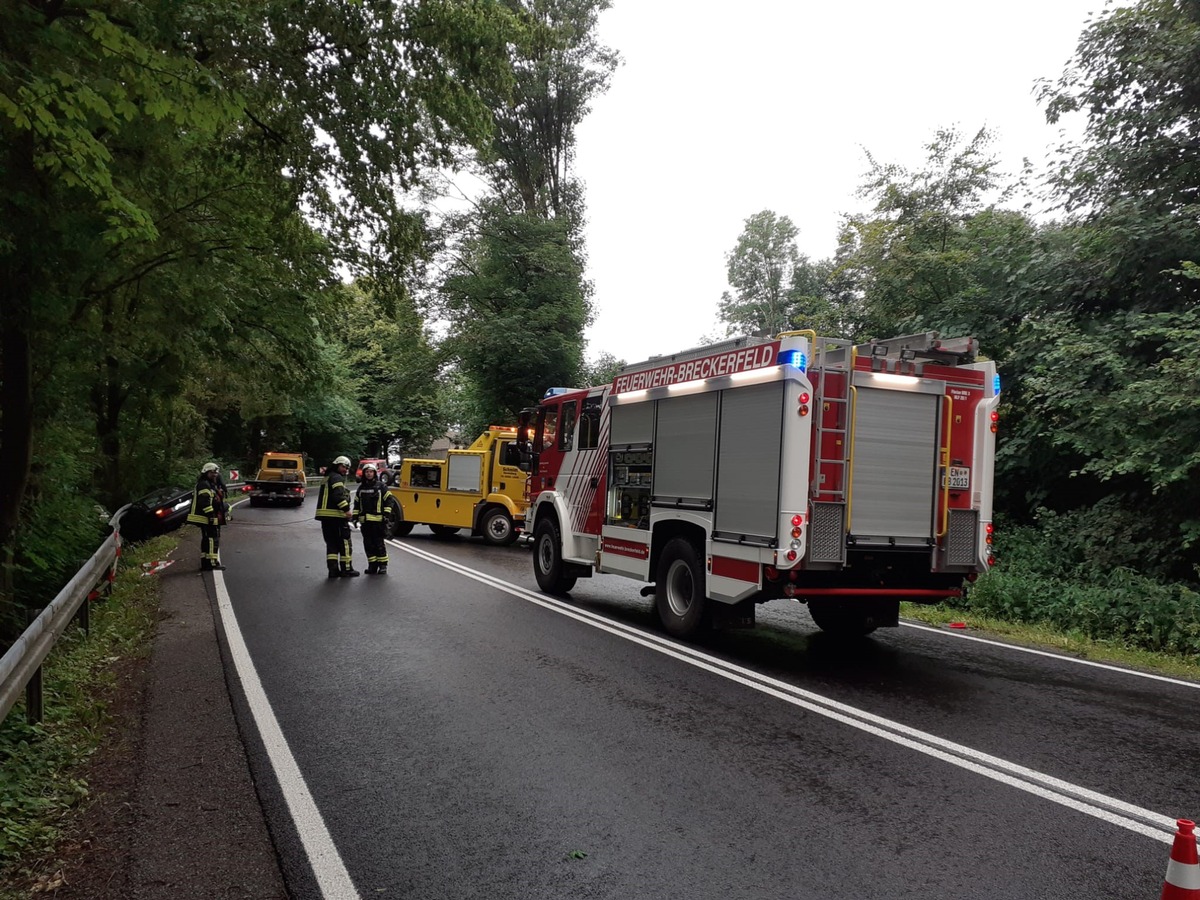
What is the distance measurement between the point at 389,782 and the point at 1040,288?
1253cm

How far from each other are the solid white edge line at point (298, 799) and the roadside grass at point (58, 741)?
942 mm

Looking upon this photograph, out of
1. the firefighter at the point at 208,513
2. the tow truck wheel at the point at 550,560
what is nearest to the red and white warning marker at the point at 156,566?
the firefighter at the point at 208,513

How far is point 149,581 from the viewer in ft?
39.9

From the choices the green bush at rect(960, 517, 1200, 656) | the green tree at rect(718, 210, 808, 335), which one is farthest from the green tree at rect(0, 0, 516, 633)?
the green tree at rect(718, 210, 808, 335)

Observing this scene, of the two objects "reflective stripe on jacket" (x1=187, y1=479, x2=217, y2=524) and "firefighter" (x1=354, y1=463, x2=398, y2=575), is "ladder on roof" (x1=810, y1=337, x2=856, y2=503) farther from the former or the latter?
"reflective stripe on jacket" (x1=187, y1=479, x2=217, y2=524)

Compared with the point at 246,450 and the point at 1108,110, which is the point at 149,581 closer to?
the point at 1108,110

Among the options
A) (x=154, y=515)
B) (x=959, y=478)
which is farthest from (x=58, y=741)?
(x=154, y=515)

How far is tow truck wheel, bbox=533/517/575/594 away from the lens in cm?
1116

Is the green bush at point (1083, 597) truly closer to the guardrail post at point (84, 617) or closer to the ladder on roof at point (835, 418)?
the ladder on roof at point (835, 418)

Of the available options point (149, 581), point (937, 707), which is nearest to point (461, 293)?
point (149, 581)

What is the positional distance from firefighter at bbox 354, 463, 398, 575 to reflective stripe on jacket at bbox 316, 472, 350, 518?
41 centimetres

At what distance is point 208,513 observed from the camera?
42.7 feet

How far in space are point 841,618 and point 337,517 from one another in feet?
24.8

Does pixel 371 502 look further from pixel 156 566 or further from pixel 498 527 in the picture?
pixel 498 527
